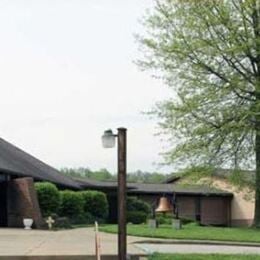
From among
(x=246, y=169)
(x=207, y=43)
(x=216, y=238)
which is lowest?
(x=216, y=238)

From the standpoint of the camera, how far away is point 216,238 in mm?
25922

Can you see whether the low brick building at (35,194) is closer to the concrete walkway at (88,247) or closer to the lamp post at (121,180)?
the concrete walkway at (88,247)

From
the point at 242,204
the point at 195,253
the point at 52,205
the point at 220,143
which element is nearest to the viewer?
the point at 195,253

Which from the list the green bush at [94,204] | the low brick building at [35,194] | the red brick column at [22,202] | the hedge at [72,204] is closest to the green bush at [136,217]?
the hedge at [72,204]

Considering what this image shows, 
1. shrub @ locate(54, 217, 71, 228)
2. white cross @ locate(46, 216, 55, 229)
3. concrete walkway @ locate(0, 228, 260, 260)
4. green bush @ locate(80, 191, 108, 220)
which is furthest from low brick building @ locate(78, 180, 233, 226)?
concrete walkway @ locate(0, 228, 260, 260)

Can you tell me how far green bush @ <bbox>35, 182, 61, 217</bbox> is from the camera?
34.4 meters

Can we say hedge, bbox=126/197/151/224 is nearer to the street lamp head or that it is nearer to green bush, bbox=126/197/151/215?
green bush, bbox=126/197/151/215

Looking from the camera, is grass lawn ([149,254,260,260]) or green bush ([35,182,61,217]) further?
green bush ([35,182,61,217])

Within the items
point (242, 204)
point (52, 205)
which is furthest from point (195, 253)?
point (242, 204)

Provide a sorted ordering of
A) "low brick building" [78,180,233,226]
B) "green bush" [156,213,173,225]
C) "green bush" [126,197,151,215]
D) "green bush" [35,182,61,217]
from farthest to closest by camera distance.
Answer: "low brick building" [78,180,233,226] → "green bush" [126,197,151,215] → "green bush" [156,213,173,225] → "green bush" [35,182,61,217]

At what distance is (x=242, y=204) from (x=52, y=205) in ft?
91.3

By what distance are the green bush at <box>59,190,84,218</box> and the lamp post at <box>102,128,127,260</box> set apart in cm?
2085

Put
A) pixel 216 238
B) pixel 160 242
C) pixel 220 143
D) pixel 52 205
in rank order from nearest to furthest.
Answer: pixel 160 242
pixel 216 238
pixel 52 205
pixel 220 143

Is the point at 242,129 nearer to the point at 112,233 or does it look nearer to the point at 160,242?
the point at 112,233
